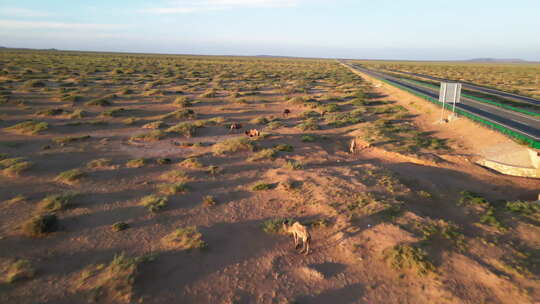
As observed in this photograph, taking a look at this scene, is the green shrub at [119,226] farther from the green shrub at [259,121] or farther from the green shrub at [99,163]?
the green shrub at [259,121]

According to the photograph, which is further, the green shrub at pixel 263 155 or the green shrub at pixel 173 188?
the green shrub at pixel 263 155

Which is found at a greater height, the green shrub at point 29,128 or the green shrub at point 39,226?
the green shrub at point 29,128

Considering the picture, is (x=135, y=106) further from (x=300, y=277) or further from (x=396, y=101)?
(x=396, y=101)

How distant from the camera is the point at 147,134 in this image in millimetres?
19000

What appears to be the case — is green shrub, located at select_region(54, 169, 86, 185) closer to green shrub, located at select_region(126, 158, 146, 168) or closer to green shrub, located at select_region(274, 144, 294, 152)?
green shrub, located at select_region(126, 158, 146, 168)

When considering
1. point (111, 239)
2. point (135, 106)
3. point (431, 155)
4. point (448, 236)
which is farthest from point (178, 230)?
point (135, 106)

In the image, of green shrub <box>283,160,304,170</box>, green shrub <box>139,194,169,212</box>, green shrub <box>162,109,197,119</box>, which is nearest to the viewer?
green shrub <box>139,194,169,212</box>

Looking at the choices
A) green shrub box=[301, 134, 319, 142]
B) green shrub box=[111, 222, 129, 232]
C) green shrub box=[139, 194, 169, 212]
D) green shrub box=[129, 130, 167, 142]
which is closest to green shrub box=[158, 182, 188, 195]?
green shrub box=[139, 194, 169, 212]

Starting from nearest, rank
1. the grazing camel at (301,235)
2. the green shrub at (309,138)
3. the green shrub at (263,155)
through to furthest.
→ the grazing camel at (301,235), the green shrub at (263,155), the green shrub at (309,138)

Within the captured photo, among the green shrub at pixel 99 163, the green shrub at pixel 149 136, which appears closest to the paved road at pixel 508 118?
the green shrub at pixel 149 136

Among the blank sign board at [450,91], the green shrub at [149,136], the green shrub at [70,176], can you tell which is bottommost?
the green shrub at [70,176]

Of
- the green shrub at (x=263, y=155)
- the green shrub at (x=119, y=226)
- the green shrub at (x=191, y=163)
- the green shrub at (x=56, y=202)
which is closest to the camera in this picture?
the green shrub at (x=119, y=226)

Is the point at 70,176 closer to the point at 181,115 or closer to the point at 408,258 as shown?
the point at 408,258

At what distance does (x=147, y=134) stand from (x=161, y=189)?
29.2 feet
